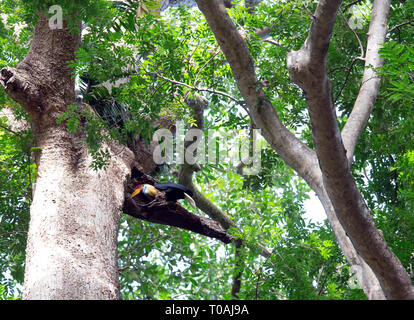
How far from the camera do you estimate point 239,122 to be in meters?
5.76

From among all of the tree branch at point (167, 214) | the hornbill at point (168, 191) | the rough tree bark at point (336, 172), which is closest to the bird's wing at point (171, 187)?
the hornbill at point (168, 191)

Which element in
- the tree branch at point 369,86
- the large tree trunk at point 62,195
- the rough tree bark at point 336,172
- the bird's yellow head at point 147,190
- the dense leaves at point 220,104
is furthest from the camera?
the bird's yellow head at point 147,190

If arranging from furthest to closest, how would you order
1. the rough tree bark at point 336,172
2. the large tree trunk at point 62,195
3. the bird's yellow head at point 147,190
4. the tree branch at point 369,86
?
the bird's yellow head at point 147,190, the tree branch at point 369,86, the large tree trunk at point 62,195, the rough tree bark at point 336,172

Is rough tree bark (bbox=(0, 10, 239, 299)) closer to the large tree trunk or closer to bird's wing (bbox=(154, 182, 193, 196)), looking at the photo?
the large tree trunk

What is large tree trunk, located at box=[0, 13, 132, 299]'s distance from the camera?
3.17 metres

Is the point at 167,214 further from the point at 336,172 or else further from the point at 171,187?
the point at 336,172

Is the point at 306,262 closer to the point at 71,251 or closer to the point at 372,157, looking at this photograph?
the point at 372,157

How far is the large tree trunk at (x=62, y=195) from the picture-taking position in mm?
3172

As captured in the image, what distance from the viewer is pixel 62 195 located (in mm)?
3777

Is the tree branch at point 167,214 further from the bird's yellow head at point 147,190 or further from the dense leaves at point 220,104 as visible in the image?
the dense leaves at point 220,104

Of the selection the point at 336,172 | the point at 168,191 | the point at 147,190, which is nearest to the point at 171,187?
the point at 168,191

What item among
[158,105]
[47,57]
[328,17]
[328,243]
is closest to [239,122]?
[158,105]

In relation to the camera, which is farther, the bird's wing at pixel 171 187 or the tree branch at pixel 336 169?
the bird's wing at pixel 171 187

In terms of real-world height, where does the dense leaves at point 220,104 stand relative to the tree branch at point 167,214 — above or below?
above
